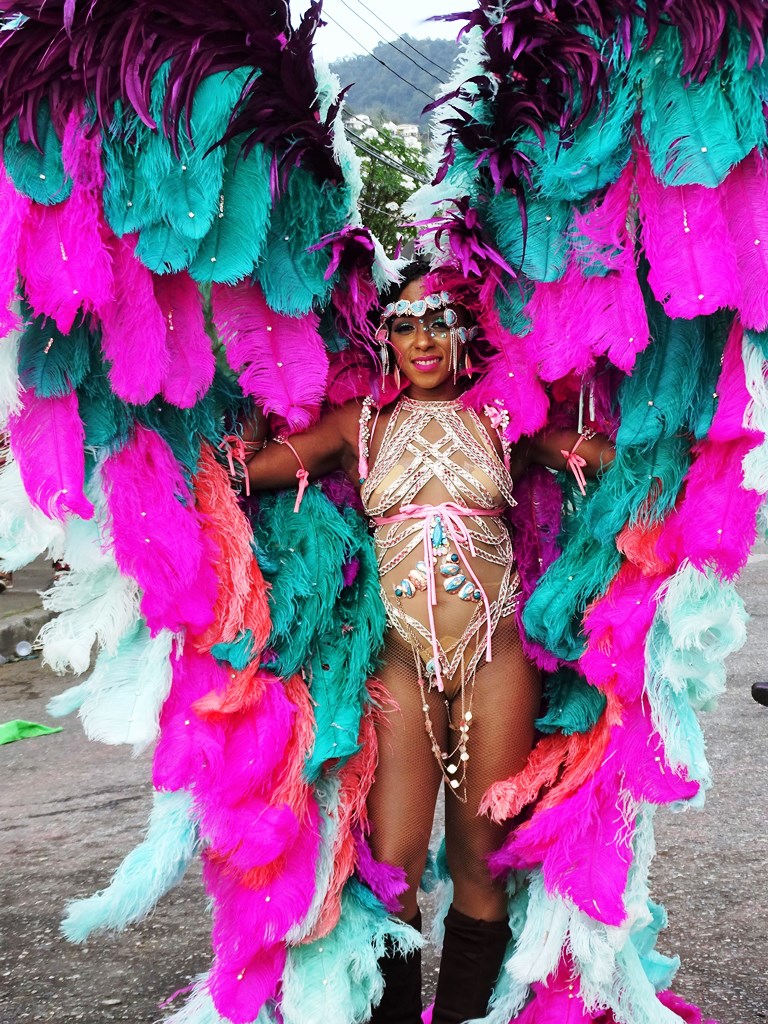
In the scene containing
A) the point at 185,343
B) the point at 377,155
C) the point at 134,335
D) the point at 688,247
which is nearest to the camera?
the point at 688,247

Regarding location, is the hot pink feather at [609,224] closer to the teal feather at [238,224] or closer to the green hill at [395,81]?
the teal feather at [238,224]

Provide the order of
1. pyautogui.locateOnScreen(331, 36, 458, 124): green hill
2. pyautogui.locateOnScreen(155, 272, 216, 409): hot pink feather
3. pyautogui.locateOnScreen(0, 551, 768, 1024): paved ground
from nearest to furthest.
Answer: pyautogui.locateOnScreen(155, 272, 216, 409): hot pink feather
pyautogui.locateOnScreen(0, 551, 768, 1024): paved ground
pyautogui.locateOnScreen(331, 36, 458, 124): green hill

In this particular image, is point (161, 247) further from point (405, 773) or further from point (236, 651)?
point (405, 773)

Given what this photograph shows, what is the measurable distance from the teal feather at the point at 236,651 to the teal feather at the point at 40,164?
3.29 feet

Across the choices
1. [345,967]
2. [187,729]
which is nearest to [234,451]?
[187,729]

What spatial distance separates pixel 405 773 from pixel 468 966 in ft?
1.62

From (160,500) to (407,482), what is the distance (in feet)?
1.82

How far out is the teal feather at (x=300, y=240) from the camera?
2.27 metres

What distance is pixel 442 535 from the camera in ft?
7.73

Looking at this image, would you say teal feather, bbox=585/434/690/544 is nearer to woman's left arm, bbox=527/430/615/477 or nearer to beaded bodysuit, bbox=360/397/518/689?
woman's left arm, bbox=527/430/615/477

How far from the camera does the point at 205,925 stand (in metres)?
3.35

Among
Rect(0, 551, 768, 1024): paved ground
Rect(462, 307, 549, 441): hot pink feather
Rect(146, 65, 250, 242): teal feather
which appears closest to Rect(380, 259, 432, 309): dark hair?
Rect(462, 307, 549, 441): hot pink feather

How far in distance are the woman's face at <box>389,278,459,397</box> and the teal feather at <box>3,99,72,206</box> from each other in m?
0.79

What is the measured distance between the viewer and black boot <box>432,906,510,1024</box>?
2.46m
